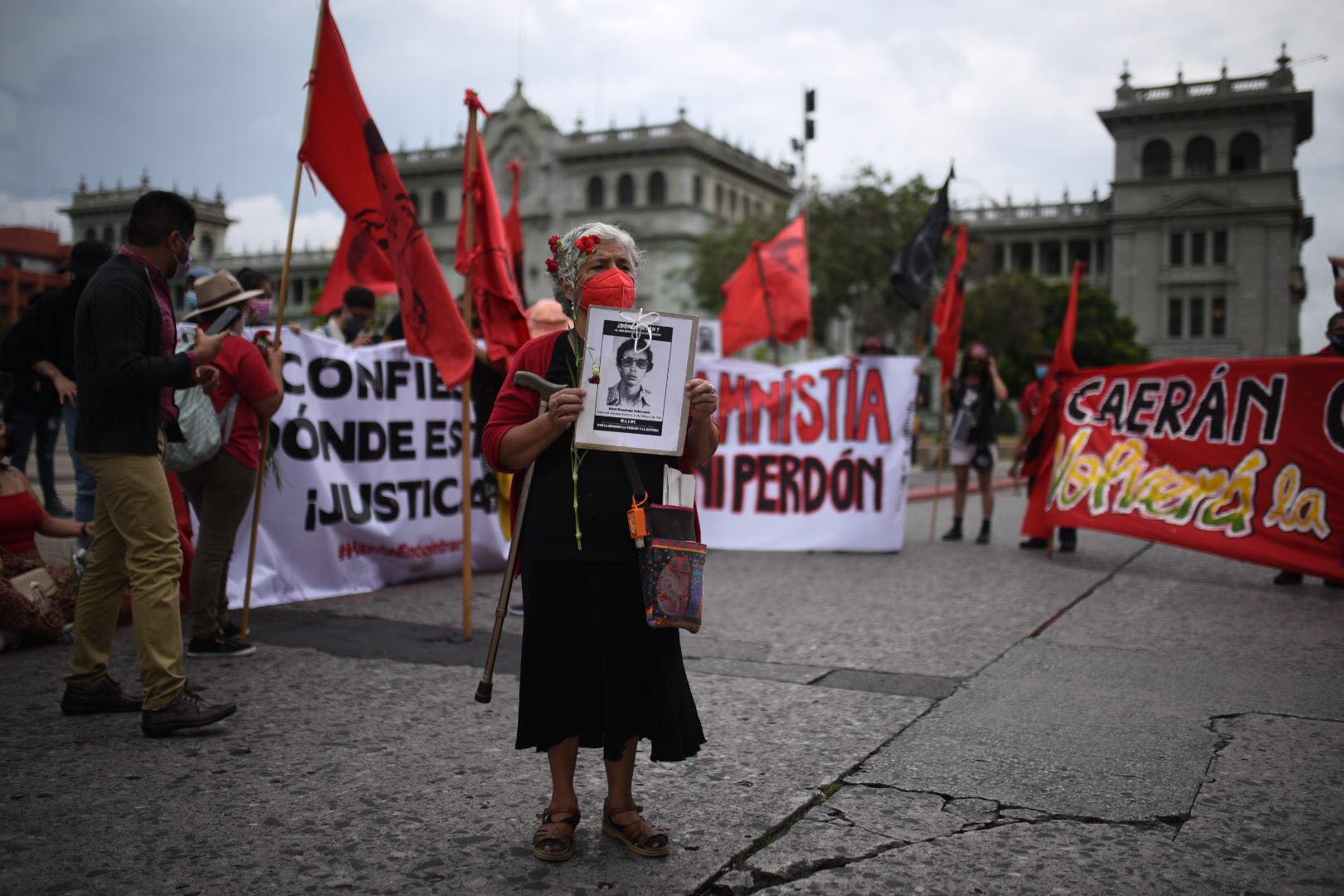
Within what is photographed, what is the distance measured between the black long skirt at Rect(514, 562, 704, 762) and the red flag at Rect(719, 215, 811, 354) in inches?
396

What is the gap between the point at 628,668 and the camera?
300cm

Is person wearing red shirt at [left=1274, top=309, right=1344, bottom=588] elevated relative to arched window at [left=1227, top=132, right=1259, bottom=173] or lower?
lower

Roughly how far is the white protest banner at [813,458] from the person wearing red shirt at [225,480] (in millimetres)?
5044

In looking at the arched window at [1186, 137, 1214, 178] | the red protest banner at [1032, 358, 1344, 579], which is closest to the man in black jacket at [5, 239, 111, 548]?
the red protest banner at [1032, 358, 1344, 579]

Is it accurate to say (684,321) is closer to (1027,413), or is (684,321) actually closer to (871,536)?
(871,536)

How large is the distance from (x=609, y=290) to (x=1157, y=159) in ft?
254

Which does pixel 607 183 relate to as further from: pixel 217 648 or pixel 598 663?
pixel 598 663

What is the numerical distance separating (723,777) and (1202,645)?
3.42 meters

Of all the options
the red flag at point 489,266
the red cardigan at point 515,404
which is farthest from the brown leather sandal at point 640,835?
the red flag at point 489,266

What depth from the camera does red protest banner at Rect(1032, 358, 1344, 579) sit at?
297 inches

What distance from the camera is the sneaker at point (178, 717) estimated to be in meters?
3.94

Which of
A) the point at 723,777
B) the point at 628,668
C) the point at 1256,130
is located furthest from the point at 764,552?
the point at 1256,130

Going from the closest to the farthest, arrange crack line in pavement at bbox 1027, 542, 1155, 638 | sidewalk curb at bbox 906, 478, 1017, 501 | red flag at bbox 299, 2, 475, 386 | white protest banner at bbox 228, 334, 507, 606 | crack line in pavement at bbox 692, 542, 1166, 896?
1. crack line in pavement at bbox 692, 542, 1166, 896
2. red flag at bbox 299, 2, 475, 386
3. crack line in pavement at bbox 1027, 542, 1155, 638
4. white protest banner at bbox 228, 334, 507, 606
5. sidewalk curb at bbox 906, 478, 1017, 501

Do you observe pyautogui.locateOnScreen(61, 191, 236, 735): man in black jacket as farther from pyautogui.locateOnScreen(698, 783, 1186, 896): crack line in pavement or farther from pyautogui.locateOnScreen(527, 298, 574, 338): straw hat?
pyautogui.locateOnScreen(527, 298, 574, 338): straw hat
